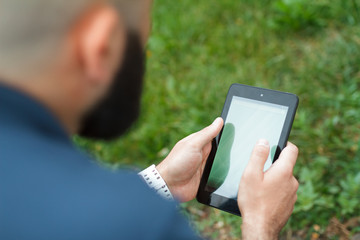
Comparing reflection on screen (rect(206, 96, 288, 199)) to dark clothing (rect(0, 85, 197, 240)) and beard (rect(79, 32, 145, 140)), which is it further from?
dark clothing (rect(0, 85, 197, 240))

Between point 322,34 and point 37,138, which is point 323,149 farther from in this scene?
point 37,138

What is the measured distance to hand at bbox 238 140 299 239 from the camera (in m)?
1.40

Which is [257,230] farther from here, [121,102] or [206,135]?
[121,102]

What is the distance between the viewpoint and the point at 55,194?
0.84m

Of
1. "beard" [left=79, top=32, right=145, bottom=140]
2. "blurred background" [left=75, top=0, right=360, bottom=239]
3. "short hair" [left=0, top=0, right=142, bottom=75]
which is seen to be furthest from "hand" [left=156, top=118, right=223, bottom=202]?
"short hair" [left=0, top=0, right=142, bottom=75]

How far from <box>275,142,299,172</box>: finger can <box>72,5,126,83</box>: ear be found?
699 mm

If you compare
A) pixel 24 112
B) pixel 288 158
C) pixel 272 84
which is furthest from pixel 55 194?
pixel 272 84

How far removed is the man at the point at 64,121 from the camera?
0.83m

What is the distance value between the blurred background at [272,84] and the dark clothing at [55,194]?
4.12 ft

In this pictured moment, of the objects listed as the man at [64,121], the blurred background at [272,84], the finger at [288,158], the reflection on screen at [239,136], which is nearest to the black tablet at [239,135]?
the reflection on screen at [239,136]

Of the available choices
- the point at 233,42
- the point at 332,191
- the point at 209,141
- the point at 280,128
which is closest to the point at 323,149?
the point at 332,191

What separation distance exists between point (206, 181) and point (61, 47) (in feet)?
3.08

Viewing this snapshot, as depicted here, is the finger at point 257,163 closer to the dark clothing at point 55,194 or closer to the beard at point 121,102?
the beard at point 121,102

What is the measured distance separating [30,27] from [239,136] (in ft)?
3.32
